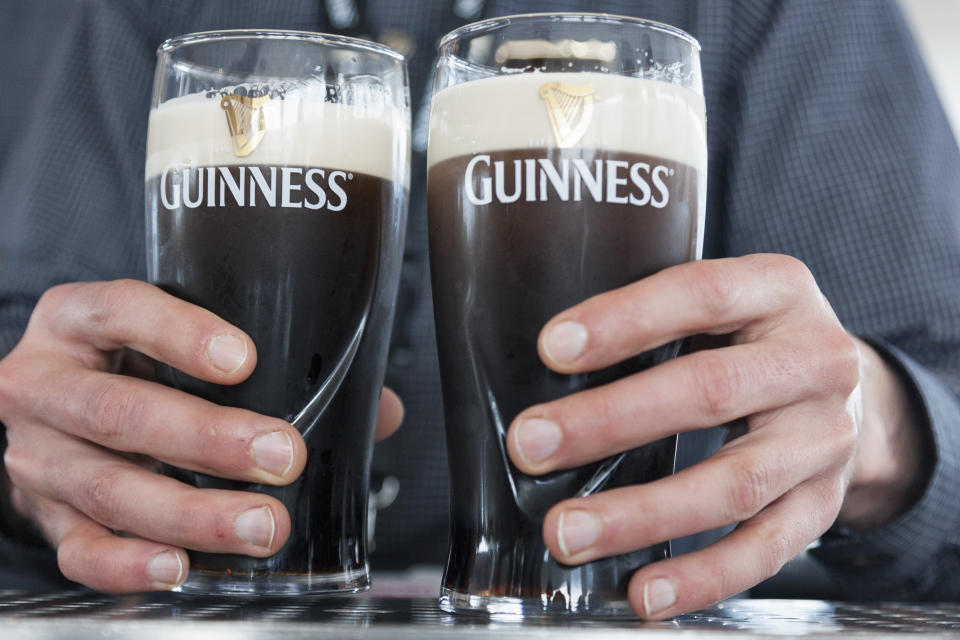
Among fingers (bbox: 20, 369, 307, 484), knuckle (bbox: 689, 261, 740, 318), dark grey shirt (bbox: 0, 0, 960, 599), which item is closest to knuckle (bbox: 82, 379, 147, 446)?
fingers (bbox: 20, 369, 307, 484)

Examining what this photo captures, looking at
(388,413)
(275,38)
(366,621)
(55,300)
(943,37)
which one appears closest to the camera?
(366,621)

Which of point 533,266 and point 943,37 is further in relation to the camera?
point 943,37

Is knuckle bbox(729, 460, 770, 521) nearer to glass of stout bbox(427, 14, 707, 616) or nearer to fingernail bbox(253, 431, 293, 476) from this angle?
glass of stout bbox(427, 14, 707, 616)

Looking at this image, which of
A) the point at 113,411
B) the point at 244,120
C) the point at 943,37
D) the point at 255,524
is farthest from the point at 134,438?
the point at 943,37

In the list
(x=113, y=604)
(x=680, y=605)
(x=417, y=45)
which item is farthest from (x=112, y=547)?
(x=417, y=45)

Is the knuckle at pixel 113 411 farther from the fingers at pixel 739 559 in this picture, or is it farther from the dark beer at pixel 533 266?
the fingers at pixel 739 559

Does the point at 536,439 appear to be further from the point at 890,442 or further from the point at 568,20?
the point at 890,442

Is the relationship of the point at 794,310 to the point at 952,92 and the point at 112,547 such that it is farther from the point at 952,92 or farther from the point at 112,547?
the point at 952,92
